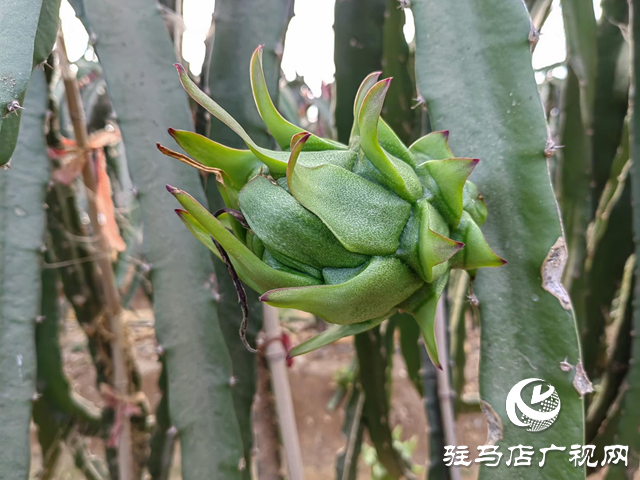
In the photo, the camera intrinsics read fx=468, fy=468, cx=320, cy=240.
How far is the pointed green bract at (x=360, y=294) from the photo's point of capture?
1.20 ft

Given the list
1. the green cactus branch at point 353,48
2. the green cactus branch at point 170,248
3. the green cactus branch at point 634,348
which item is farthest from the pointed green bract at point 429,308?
the green cactus branch at point 353,48

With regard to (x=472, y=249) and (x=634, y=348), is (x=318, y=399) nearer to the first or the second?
(x=634, y=348)

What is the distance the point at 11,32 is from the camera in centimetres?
38

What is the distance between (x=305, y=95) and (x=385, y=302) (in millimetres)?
2490

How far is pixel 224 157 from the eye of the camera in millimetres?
412

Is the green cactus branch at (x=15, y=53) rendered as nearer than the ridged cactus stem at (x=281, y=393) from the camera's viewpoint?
Yes

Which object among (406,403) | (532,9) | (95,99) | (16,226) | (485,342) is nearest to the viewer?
(485,342)

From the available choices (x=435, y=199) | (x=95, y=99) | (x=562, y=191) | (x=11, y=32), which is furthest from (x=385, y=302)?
(x=95, y=99)

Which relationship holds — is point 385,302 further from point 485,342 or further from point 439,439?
point 439,439

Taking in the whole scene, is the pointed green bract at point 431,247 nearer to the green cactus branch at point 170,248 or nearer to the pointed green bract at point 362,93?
the pointed green bract at point 362,93

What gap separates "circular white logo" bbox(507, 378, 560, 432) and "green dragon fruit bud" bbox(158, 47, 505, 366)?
11cm

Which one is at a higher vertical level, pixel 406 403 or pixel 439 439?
pixel 439 439

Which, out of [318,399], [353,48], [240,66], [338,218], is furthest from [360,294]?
[318,399]

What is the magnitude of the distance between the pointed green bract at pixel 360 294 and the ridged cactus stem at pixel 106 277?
2.33 ft
